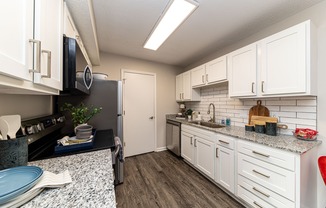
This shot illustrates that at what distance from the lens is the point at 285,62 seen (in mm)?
1418

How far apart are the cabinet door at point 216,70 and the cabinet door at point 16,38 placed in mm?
2270

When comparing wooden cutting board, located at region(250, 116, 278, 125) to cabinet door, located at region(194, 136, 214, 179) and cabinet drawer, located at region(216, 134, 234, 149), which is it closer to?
cabinet drawer, located at region(216, 134, 234, 149)

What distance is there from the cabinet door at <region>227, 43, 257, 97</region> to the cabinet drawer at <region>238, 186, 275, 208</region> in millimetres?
1206

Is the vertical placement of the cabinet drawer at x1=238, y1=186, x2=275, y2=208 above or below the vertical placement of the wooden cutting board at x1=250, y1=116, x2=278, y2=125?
below

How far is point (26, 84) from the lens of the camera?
63 centimetres

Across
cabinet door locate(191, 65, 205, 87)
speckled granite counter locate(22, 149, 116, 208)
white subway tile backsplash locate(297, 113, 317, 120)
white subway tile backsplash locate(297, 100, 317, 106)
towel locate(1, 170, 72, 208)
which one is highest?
cabinet door locate(191, 65, 205, 87)

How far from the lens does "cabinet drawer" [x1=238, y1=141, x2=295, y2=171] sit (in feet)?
3.82

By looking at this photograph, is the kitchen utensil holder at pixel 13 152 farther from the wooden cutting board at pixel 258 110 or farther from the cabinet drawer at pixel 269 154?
the wooden cutting board at pixel 258 110

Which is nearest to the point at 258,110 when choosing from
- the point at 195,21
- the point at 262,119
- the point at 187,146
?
the point at 262,119

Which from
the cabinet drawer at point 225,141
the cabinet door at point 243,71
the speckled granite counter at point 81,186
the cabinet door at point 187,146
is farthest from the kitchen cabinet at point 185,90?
the speckled granite counter at point 81,186

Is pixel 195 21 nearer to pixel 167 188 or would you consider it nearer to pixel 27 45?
pixel 27 45

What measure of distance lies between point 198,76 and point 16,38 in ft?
8.59

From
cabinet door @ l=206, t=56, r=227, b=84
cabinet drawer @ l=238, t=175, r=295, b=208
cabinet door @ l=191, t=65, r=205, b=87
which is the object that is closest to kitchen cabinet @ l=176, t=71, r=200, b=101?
cabinet door @ l=191, t=65, r=205, b=87

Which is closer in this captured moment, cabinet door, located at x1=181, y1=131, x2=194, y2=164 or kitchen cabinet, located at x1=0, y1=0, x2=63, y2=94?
kitchen cabinet, located at x1=0, y1=0, x2=63, y2=94
